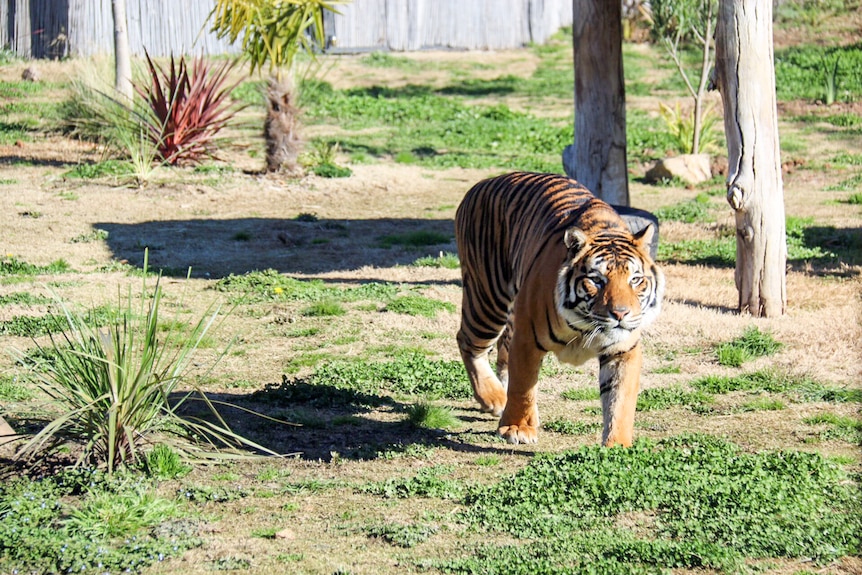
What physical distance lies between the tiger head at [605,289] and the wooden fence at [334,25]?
15501 millimetres

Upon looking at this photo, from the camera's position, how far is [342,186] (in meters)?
13.9

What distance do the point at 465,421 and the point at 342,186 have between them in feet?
26.9

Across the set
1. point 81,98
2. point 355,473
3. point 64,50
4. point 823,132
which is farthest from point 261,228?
point 64,50

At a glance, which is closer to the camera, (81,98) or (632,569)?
(632,569)

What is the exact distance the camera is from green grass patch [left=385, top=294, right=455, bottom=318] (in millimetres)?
8438

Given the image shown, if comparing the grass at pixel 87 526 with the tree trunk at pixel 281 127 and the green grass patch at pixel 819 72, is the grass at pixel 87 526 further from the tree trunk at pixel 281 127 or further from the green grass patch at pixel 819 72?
the green grass patch at pixel 819 72

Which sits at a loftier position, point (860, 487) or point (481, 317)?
point (481, 317)

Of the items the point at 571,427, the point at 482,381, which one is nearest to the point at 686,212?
the point at 482,381

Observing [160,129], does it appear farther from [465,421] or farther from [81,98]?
[465,421]

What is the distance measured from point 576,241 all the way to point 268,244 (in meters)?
6.70

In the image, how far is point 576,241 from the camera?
496 cm

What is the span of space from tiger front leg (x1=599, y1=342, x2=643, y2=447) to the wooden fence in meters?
15.6

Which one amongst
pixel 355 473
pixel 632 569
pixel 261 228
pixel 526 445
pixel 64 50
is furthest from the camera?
pixel 64 50

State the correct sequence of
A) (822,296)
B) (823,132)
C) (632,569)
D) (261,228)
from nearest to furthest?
1. (632,569)
2. (822,296)
3. (261,228)
4. (823,132)
